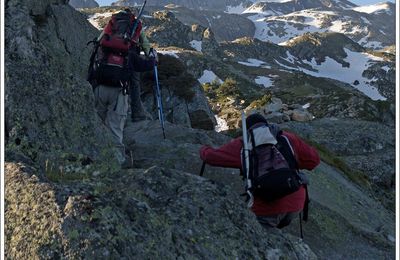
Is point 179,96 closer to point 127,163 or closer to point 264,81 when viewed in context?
point 127,163

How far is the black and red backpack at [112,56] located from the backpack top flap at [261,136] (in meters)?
5.82

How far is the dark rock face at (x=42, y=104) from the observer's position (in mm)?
9312

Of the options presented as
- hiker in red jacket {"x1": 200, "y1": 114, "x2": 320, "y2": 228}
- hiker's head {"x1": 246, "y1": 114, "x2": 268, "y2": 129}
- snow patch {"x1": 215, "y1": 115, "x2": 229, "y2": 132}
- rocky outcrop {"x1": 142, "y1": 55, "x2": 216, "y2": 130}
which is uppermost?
hiker's head {"x1": 246, "y1": 114, "x2": 268, "y2": 129}

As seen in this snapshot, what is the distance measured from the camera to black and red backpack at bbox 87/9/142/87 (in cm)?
1268

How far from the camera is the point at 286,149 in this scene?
8266mm

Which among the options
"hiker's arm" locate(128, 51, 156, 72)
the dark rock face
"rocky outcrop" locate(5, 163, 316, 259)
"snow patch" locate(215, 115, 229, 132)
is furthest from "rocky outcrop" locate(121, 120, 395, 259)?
"snow patch" locate(215, 115, 229, 132)

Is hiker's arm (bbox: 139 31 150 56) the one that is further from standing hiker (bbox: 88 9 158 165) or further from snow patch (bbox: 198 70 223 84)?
snow patch (bbox: 198 70 223 84)

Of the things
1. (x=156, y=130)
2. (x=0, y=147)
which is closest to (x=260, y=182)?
(x=0, y=147)

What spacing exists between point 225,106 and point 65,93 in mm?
55400

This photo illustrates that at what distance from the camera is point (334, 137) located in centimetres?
2911

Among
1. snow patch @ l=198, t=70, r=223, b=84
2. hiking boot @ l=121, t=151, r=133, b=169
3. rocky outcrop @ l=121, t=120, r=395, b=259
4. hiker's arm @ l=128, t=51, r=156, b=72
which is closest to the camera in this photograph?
hiking boot @ l=121, t=151, r=133, b=169

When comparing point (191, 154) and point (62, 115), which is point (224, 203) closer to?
point (62, 115)

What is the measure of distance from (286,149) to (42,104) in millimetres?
5465

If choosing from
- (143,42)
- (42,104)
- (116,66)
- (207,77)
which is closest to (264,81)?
(207,77)
